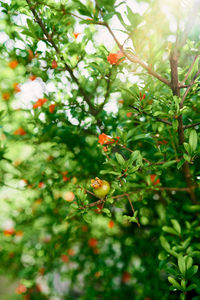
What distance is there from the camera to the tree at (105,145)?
2.40ft

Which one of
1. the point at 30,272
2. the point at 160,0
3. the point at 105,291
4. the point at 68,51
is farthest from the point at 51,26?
the point at 105,291

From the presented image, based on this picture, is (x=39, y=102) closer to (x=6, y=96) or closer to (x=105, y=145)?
(x=6, y=96)

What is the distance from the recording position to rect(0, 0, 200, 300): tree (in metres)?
0.73

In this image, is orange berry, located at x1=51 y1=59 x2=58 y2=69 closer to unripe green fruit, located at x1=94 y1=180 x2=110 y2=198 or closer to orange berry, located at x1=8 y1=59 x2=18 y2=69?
orange berry, located at x1=8 y1=59 x2=18 y2=69

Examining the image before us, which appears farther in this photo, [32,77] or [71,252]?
[71,252]

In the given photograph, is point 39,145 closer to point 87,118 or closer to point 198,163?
point 87,118

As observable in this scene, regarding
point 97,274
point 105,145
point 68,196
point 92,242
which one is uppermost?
Result: point 105,145

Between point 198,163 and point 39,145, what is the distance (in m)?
0.75

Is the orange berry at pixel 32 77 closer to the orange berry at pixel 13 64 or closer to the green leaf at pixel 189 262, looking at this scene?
the orange berry at pixel 13 64

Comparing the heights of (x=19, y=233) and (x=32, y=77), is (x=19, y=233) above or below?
below

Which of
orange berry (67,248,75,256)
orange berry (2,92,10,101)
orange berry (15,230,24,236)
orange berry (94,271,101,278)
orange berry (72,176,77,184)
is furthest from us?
orange berry (67,248,75,256)

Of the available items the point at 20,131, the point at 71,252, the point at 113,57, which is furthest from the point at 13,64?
the point at 71,252

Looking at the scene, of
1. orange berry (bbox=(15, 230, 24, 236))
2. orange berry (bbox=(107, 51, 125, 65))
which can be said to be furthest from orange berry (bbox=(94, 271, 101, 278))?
orange berry (bbox=(107, 51, 125, 65))

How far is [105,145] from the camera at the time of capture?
937 mm
